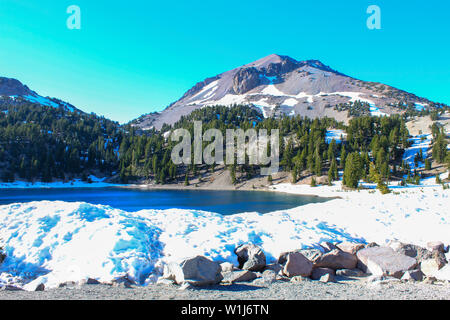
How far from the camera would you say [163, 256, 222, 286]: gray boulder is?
6945 mm

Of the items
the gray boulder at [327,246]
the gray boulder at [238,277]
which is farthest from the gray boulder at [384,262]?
the gray boulder at [238,277]

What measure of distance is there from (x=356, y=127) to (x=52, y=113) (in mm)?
173894

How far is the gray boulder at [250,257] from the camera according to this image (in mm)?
8711

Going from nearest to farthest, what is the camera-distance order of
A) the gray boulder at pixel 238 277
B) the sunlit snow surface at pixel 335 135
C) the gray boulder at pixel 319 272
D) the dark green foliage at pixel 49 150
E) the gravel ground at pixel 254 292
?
the gravel ground at pixel 254 292, the gray boulder at pixel 238 277, the gray boulder at pixel 319 272, the dark green foliage at pixel 49 150, the sunlit snow surface at pixel 335 135

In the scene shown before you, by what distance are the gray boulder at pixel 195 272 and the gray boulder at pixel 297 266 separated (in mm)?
2408

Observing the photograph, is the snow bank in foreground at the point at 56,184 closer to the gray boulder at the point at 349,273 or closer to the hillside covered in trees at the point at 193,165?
the hillside covered in trees at the point at 193,165

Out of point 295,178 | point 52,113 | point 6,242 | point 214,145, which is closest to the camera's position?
point 6,242

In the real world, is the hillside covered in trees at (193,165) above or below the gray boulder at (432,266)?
above

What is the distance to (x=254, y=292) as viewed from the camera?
21.5 feet

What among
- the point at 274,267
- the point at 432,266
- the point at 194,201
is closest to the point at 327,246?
the point at 274,267

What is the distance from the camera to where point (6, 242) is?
9.50 meters

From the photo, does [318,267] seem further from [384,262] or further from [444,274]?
[444,274]
